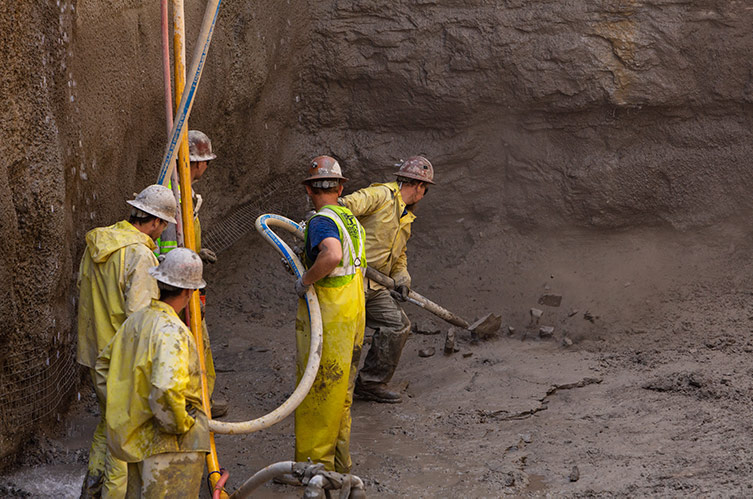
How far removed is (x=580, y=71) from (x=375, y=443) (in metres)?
4.41

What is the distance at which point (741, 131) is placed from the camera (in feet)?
26.8

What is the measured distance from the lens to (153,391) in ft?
10.5

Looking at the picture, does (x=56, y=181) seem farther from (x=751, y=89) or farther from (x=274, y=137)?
(x=751, y=89)

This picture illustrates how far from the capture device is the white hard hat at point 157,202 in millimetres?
4199

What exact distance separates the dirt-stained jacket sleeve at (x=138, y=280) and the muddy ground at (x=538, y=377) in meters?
1.42

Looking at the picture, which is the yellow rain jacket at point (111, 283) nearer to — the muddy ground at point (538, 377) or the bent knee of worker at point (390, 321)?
the muddy ground at point (538, 377)

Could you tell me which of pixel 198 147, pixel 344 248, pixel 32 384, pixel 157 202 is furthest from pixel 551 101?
pixel 32 384

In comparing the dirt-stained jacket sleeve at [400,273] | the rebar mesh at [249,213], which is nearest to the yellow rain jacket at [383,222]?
the dirt-stained jacket sleeve at [400,273]

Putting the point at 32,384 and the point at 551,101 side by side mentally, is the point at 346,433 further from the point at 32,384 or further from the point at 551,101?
the point at 551,101

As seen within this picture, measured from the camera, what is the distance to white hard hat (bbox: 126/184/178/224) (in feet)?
13.8

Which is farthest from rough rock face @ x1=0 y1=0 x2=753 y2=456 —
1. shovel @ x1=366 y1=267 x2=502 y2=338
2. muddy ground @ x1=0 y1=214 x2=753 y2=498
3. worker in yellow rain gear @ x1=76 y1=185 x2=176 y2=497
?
worker in yellow rain gear @ x1=76 y1=185 x2=176 y2=497

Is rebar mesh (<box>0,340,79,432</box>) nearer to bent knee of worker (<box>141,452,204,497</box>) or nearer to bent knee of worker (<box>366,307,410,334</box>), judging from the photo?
bent knee of worker (<box>141,452,204,497</box>)

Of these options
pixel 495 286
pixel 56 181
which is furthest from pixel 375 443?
pixel 495 286

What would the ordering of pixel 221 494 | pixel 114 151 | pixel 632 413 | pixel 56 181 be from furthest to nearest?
pixel 114 151 → pixel 632 413 → pixel 56 181 → pixel 221 494
